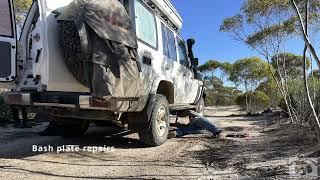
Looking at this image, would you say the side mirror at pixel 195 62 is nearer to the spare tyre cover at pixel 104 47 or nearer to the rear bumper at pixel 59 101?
the spare tyre cover at pixel 104 47

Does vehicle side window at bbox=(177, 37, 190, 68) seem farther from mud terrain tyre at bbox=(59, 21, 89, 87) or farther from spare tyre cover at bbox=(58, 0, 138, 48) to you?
mud terrain tyre at bbox=(59, 21, 89, 87)

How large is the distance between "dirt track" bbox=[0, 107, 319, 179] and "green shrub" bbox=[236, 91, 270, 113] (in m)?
18.7

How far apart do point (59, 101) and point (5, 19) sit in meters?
1.36

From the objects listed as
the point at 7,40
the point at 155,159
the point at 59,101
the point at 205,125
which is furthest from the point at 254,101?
the point at 7,40

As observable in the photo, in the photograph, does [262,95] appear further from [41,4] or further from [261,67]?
[41,4]

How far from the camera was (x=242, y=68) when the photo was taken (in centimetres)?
3644

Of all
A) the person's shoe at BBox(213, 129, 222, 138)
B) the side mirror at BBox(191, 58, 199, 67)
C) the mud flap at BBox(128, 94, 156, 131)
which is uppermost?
the side mirror at BBox(191, 58, 199, 67)

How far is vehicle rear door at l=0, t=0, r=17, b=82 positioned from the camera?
6.39 m

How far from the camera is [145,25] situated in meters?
7.66

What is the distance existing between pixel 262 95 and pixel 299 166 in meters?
24.4

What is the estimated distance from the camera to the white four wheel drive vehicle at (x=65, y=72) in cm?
649

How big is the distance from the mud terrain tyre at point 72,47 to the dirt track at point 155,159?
1.24 m

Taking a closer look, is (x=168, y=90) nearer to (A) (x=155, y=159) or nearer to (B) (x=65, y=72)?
(A) (x=155, y=159)

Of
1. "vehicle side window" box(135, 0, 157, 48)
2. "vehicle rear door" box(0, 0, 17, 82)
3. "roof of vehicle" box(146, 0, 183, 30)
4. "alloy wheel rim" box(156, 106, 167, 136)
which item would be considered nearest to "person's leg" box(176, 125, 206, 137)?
"alloy wheel rim" box(156, 106, 167, 136)
